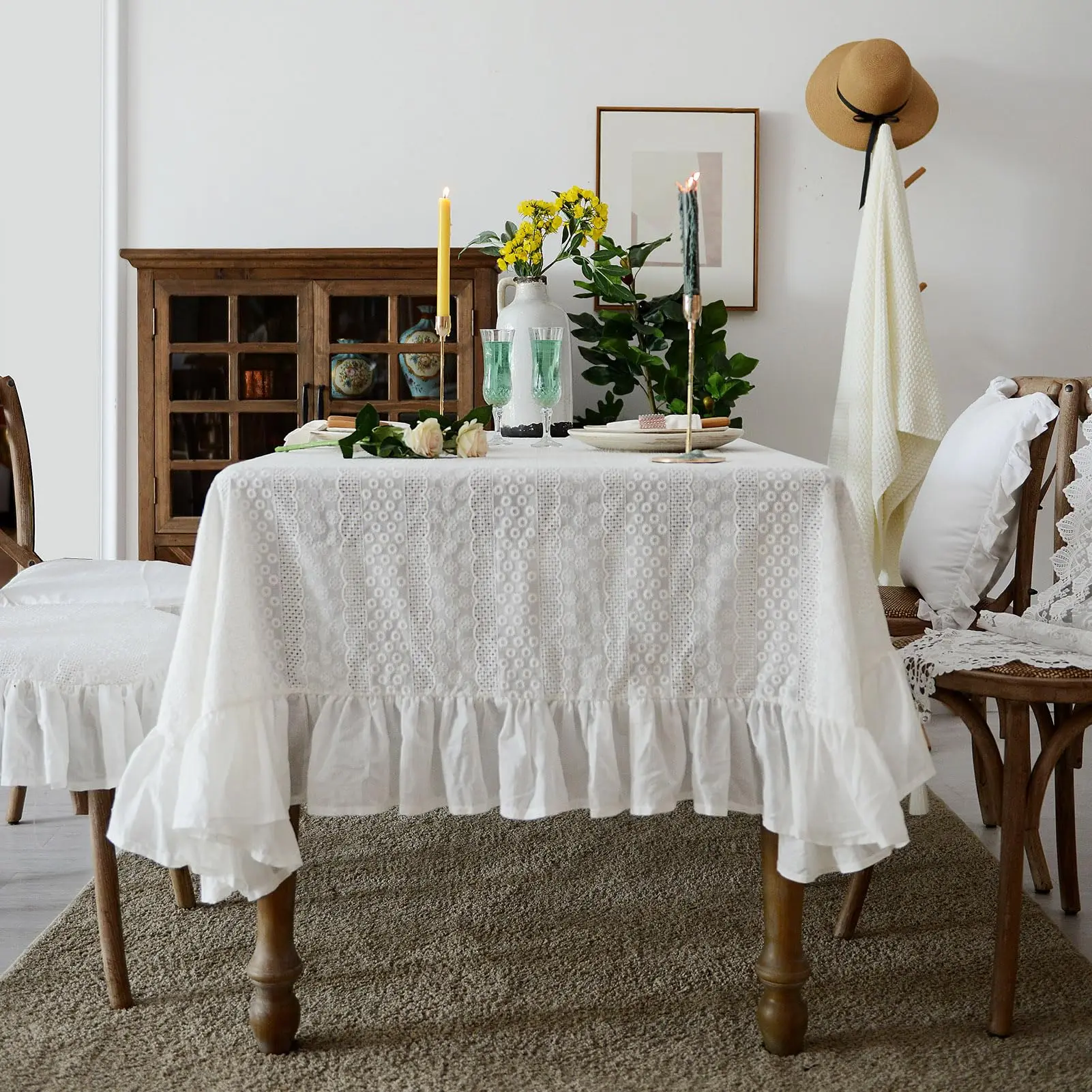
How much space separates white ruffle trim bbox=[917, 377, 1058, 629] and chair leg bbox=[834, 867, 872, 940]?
545 mm

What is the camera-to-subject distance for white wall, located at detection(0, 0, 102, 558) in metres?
3.34

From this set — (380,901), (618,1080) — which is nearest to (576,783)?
(618,1080)

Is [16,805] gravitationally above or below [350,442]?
below

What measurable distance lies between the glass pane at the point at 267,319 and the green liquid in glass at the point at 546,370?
1.46m

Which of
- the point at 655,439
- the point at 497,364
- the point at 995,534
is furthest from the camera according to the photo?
the point at 995,534

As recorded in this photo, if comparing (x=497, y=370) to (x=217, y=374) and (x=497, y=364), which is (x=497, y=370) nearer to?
(x=497, y=364)

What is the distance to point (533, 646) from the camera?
135cm

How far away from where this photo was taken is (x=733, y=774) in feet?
4.46

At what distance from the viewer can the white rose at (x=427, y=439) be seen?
1443 mm

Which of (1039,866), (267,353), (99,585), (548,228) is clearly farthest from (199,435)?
(1039,866)

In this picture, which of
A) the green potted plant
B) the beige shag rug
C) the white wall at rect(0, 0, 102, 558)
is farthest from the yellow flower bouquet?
the white wall at rect(0, 0, 102, 558)

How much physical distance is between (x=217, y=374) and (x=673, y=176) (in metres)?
1.43

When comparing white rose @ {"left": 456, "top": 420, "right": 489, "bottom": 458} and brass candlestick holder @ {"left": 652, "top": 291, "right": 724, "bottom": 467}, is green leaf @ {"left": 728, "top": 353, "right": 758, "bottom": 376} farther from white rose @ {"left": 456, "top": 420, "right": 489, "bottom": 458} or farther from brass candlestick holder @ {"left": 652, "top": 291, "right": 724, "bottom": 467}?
white rose @ {"left": 456, "top": 420, "right": 489, "bottom": 458}

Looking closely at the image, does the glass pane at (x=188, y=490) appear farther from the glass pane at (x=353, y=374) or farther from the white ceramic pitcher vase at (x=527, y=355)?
the white ceramic pitcher vase at (x=527, y=355)
